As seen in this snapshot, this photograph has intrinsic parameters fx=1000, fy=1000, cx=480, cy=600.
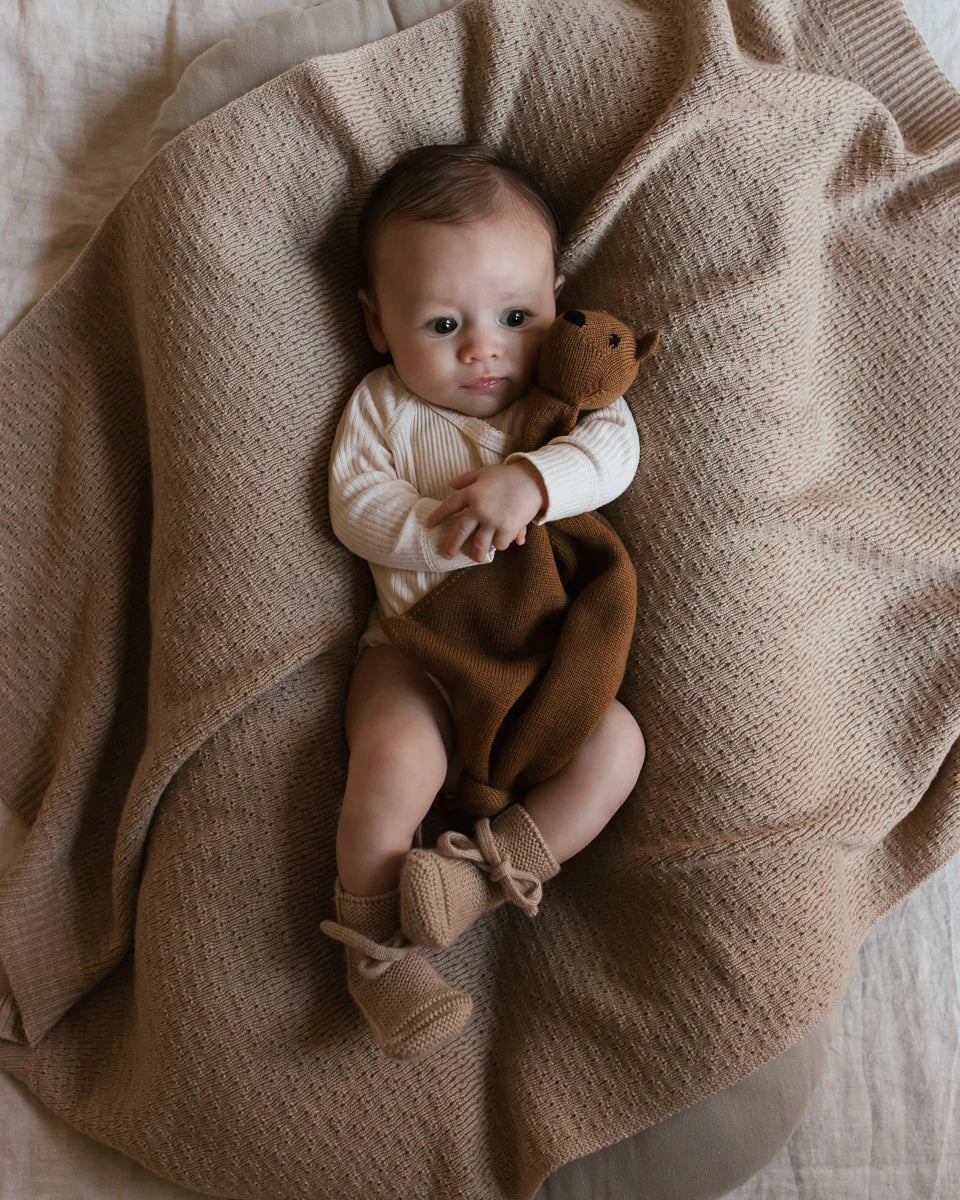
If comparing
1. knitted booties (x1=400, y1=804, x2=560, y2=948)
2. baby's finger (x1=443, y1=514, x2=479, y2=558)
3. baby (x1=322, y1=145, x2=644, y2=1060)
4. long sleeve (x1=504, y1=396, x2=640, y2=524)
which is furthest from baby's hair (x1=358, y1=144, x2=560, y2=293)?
knitted booties (x1=400, y1=804, x2=560, y2=948)

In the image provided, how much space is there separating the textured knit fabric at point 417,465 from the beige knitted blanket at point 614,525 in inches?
2.0

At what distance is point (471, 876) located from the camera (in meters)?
1.05

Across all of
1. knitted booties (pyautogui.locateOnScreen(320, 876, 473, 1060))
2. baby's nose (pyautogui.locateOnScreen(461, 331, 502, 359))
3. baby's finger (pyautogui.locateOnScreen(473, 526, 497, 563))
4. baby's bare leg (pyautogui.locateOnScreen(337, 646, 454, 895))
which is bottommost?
knitted booties (pyautogui.locateOnScreen(320, 876, 473, 1060))

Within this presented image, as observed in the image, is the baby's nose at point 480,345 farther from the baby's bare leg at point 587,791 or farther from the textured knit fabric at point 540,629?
the baby's bare leg at point 587,791

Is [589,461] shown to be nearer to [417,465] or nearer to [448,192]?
[417,465]

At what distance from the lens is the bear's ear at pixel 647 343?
1.13 meters

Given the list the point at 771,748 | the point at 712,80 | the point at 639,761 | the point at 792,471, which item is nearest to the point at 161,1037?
the point at 639,761

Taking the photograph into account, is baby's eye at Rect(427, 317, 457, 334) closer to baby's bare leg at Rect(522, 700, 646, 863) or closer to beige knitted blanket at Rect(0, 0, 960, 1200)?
beige knitted blanket at Rect(0, 0, 960, 1200)

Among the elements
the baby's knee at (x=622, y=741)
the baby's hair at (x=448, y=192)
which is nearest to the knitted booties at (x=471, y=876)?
the baby's knee at (x=622, y=741)

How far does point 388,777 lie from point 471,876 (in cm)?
13

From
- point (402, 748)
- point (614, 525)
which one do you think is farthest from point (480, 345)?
point (402, 748)

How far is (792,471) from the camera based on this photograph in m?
1.18

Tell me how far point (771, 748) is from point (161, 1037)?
2.43 ft

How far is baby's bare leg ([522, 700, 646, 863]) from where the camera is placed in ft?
3.55
